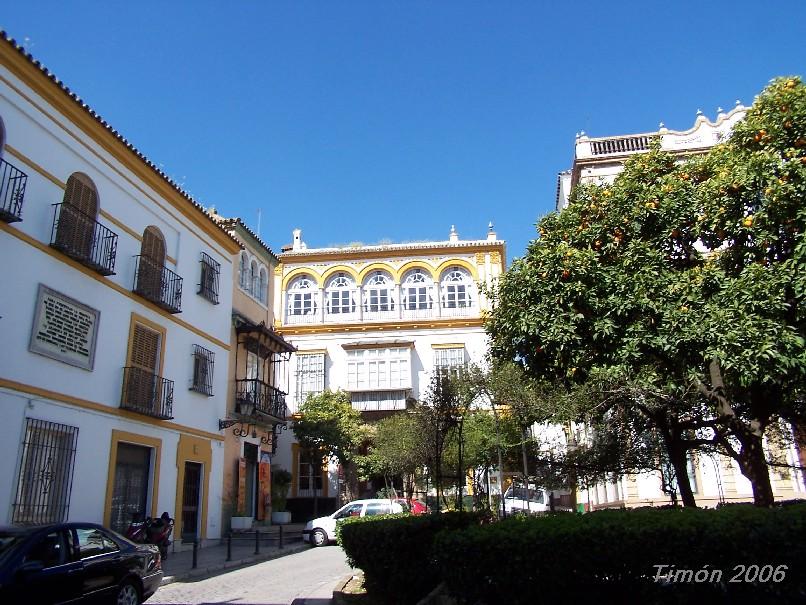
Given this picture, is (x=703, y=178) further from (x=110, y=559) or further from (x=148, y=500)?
(x=148, y=500)

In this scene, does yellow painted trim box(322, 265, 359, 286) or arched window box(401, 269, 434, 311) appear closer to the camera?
arched window box(401, 269, 434, 311)

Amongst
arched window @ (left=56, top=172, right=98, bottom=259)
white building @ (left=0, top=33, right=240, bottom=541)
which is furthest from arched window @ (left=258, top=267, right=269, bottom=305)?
arched window @ (left=56, top=172, right=98, bottom=259)

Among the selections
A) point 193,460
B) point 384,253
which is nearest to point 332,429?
point 384,253

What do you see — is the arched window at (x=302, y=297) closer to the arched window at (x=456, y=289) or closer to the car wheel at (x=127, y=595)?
the arched window at (x=456, y=289)

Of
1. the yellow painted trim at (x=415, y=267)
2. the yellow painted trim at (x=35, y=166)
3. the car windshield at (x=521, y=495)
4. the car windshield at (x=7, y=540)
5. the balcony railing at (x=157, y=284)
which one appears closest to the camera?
the car windshield at (x=7, y=540)

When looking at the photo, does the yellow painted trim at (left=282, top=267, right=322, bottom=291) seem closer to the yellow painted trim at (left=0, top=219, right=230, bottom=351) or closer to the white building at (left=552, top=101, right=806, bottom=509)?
the white building at (left=552, top=101, right=806, bottom=509)

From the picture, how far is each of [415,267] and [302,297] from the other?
694 cm

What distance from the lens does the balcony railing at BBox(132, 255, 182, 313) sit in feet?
54.3

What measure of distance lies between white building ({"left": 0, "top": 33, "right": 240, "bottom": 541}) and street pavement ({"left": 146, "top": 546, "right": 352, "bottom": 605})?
3.15 m

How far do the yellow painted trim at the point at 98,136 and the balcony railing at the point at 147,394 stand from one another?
484cm

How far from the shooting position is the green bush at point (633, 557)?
552 cm

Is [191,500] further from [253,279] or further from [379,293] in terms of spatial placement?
[379,293]

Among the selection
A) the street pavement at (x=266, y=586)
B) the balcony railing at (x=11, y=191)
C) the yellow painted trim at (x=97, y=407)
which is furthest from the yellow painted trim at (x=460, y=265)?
the balcony railing at (x=11, y=191)

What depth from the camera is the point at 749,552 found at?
554 centimetres
